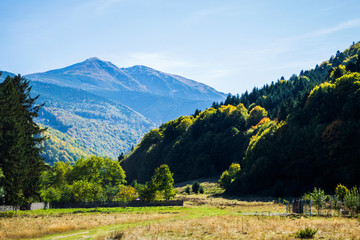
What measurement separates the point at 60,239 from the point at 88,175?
7810cm

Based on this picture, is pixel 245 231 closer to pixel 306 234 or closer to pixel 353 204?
pixel 306 234

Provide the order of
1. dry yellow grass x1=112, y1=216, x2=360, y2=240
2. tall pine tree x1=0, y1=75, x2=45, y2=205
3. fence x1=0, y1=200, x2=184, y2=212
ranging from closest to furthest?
dry yellow grass x1=112, y1=216, x2=360, y2=240 → tall pine tree x1=0, y1=75, x2=45, y2=205 → fence x1=0, y1=200, x2=184, y2=212

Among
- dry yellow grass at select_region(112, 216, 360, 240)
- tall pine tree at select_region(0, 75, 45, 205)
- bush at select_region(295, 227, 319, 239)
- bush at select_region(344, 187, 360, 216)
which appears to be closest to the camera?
bush at select_region(295, 227, 319, 239)

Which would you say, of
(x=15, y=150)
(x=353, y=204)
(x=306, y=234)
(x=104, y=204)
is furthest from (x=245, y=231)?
(x=104, y=204)

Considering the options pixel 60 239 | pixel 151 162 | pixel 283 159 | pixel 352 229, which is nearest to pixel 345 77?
pixel 283 159

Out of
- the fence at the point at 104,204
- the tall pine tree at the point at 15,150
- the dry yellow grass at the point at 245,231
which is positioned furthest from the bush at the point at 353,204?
the fence at the point at 104,204

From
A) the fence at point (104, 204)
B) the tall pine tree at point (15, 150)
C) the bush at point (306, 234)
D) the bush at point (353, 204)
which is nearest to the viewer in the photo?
the bush at point (306, 234)

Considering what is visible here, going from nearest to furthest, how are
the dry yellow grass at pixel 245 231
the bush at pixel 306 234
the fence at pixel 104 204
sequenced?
the bush at pixel 306 234
the dry yellow grass at pixel 245 231
the fence at pixel 104 204

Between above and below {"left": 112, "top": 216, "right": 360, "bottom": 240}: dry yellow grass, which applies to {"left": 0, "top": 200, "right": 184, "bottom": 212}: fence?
below

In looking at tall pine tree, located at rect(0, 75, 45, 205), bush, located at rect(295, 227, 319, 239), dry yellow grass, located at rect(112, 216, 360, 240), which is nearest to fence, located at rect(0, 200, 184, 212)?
tall pine tree, located at rect(0, 75, 45, 205)

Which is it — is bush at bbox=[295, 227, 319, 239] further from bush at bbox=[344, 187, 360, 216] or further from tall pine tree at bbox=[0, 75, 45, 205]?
tall pine tree at bbox=[0, 75, 45, 205]

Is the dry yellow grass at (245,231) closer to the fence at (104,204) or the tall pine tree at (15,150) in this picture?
the tall pine tree at (15,150)

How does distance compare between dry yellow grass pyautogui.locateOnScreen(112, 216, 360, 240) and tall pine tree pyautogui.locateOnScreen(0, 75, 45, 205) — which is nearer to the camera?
dry yellow grass pyautogui.locateOnScreen(112, 216, 360, 240)

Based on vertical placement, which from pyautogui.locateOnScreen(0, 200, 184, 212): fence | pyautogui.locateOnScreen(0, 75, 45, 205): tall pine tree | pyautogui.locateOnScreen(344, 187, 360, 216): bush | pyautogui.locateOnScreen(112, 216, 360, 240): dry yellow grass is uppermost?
pyautogui.locateOnScreen(0, 75, 45, 205): tall pine tree
